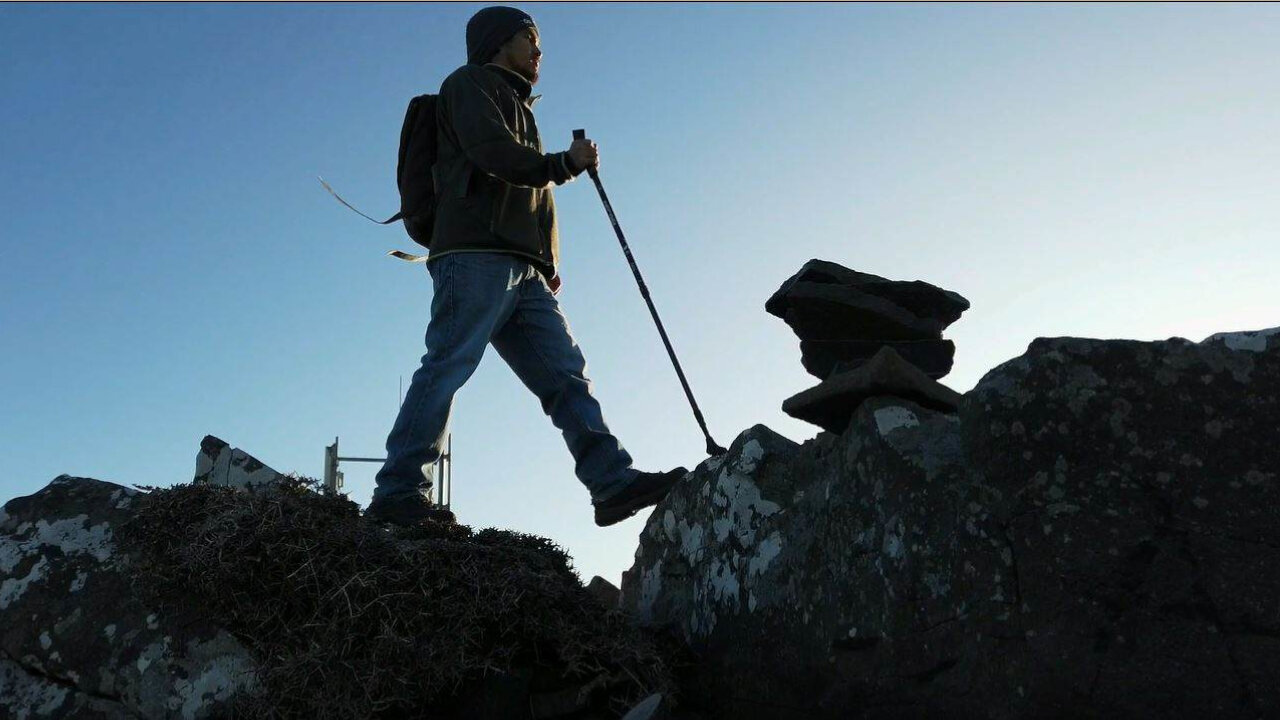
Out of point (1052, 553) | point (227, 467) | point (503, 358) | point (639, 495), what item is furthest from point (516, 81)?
point (1052, 553)

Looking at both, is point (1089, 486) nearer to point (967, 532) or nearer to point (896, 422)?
point (967, 532)

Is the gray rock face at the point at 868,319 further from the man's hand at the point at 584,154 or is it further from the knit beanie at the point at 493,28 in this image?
the knit beanie at the point at 493,28

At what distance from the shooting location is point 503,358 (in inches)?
216

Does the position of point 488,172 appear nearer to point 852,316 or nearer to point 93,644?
point 852,316

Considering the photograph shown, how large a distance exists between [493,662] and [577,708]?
295mm

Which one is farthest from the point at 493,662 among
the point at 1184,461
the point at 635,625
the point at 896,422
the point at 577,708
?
the point at 1184,461

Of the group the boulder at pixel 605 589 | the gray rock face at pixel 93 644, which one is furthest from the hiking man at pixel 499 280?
the gray rock face at pixel 93 644

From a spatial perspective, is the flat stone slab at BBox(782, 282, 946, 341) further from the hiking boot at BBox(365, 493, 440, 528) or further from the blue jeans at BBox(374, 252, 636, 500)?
the hiking boot at BBox(365, 493, 440, 528)

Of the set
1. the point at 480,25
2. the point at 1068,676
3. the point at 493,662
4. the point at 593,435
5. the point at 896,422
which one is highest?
the point at 480,25

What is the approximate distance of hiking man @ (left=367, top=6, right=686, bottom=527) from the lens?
16.1ft

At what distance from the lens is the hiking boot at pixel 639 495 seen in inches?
199

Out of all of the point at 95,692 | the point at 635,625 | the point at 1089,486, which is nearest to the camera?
the point at 1089,486

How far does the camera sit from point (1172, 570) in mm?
2861

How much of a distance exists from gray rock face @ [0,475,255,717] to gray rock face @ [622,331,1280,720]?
5.41 feet
